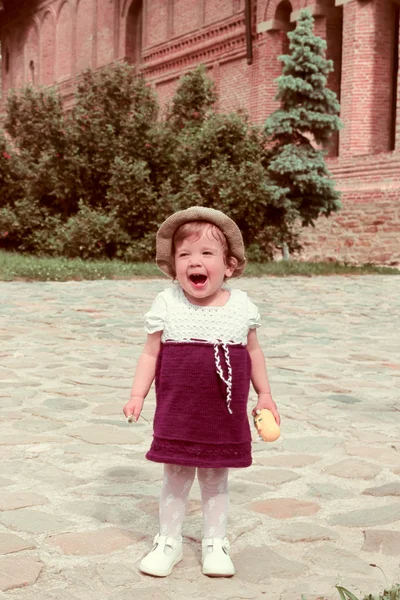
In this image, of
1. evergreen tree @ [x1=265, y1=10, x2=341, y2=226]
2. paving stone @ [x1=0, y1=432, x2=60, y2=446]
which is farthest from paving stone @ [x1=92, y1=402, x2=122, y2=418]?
evergreen tree @ [x1=265, y1=10, x2=341, y2=226]

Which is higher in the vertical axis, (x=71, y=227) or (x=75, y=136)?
(x=75, y=136)

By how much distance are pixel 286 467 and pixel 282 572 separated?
4.03 feet

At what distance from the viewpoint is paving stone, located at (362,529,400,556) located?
281cm

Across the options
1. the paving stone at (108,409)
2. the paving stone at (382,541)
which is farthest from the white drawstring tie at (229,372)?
the paving stone at (108,409)

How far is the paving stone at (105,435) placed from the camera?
421 centimetres

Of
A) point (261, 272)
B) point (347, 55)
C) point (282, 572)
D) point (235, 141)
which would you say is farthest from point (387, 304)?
point (347, 55)

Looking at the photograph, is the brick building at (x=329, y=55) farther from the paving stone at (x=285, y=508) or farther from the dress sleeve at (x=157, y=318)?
the dress sleeve at (x=157, y=318)

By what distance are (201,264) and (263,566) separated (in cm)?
99

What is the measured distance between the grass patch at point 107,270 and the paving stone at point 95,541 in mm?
11931

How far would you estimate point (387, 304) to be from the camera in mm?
12094

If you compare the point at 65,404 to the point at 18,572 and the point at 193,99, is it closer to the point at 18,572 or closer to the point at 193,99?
the point at 18,572

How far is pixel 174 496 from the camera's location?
2.68 meters

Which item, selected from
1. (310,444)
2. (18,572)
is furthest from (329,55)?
(18,572)

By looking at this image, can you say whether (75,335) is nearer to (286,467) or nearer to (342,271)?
(286,467)
